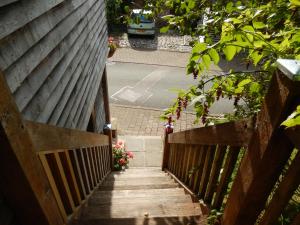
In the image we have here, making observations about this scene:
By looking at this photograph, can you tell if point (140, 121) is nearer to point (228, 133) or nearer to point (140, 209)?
point (140, 209)

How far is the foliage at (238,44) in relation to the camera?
1.58 metres

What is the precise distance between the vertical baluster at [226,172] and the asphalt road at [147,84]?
28.0 feet

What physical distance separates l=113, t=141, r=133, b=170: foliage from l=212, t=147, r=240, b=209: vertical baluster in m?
5.20

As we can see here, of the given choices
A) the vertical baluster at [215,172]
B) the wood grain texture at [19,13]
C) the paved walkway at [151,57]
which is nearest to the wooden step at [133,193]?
the vertical baluster at [215,172]

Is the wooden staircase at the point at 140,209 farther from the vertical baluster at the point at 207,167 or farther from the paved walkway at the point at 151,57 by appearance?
the paved walkway at the point at 151,57

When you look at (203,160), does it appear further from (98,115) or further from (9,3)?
(98,115)

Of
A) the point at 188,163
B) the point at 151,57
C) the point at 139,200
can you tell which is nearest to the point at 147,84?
the point at 151,57

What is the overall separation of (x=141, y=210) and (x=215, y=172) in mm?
1082

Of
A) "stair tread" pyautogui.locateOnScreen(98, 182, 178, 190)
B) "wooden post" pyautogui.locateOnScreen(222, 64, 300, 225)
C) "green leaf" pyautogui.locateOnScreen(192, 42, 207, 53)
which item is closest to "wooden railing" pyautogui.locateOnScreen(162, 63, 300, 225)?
"wooden post" pyautogui.locateOnScreen(222, 64, 300, 225)

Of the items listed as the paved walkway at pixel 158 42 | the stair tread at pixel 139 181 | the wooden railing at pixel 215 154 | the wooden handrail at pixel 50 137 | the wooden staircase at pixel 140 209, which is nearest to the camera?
the wooden handrail at pixel 50 137

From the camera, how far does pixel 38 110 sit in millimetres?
2559

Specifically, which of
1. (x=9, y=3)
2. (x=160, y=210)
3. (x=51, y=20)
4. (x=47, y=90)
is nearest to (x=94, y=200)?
(x=160, y=210)

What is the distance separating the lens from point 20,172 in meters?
1.30

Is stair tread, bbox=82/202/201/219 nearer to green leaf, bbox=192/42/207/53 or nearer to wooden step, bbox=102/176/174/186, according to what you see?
green leaf, bbox=192/42/207/53
